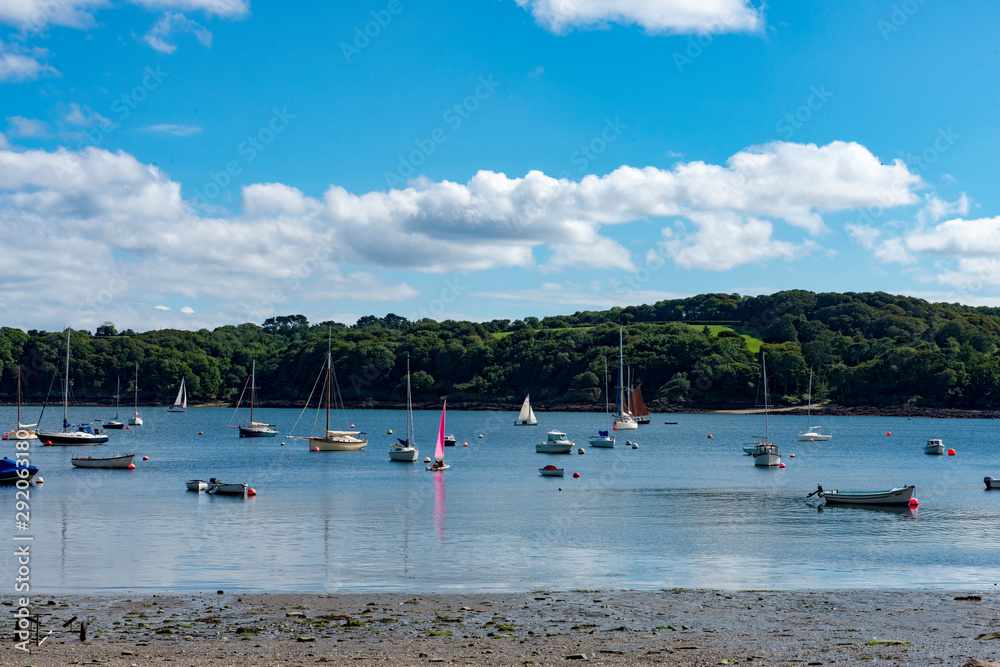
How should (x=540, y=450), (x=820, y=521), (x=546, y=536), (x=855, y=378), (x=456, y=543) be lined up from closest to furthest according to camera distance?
(x=456, y=543) < (x=546, y=536) < (x=820, y=521) < (x=540, y=450) < (x=855, y=378)

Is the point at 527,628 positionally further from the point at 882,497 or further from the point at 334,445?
the point at 334,445

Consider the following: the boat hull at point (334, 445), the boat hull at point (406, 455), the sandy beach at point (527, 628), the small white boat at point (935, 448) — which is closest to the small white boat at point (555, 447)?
the boat hull at point (406, 455)

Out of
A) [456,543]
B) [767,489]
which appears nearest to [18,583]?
[456,543]

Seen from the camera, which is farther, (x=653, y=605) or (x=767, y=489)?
(x=767, y=489)

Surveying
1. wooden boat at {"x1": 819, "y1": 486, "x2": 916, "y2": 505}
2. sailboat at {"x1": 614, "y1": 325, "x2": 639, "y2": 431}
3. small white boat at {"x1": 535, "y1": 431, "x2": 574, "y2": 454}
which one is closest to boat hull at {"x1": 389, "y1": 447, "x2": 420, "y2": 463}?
small white boat at {"x1": 535, "y1": 431, "x2": 574, "y2": 454}

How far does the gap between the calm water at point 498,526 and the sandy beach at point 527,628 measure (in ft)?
9.44

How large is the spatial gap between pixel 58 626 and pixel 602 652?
38.1 feet

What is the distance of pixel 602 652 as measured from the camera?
17453 millimetres

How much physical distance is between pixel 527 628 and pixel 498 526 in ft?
68.4

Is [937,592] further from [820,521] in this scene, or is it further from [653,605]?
[820,521]

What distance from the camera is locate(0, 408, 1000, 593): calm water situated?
28094 mm

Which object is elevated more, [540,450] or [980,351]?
[980,351]

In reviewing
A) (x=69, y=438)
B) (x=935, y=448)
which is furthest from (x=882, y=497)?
(x=69, y=438)

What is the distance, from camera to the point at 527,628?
19.8m
